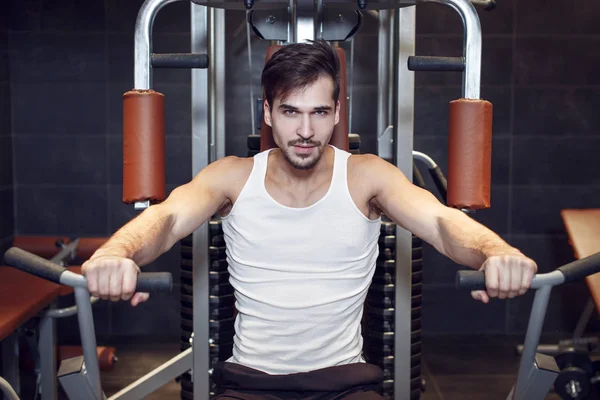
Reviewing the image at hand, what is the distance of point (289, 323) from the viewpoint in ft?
5.99

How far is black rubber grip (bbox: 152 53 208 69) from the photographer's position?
1.98 m

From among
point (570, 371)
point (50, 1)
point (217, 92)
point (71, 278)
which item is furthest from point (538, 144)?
point (71, 278)

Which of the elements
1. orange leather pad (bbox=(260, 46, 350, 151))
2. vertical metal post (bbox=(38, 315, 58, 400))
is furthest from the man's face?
vertical metal post (bbox=(38, 315, 58, 400))

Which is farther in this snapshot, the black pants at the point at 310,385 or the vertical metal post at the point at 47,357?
the vertical metal post at the point at 47,357

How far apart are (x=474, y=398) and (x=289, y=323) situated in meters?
1.98

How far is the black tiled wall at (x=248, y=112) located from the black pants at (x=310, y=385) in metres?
2.50

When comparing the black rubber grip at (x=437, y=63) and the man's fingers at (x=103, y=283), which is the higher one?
the black rubber grip at (x=437, y=63)

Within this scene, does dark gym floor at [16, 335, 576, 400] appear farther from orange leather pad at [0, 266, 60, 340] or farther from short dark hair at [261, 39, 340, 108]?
short dark hair at [261, 39, 340, 108]

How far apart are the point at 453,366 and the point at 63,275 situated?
117 inches

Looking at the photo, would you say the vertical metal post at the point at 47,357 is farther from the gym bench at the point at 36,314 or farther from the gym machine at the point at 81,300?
the gym machine at the point at 81,300

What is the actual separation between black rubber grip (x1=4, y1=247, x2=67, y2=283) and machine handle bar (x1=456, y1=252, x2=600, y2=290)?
0.70 meters

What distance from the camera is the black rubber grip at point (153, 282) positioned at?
A: 1316 millimetres

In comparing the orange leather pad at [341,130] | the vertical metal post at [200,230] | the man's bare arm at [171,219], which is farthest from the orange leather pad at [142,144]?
the vertical metal post at [200,230]

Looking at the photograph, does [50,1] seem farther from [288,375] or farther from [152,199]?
[288,375]
